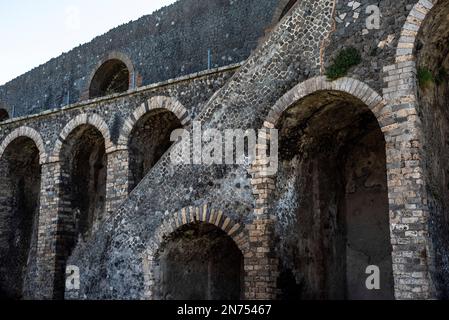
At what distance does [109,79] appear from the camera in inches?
727

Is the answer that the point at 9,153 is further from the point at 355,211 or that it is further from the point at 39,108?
the point at 355,211

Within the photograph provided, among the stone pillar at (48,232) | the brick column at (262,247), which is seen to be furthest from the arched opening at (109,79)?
the brick column at (262,247)

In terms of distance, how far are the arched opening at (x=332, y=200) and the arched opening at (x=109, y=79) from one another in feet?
31.3

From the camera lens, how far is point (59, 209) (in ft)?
43.9

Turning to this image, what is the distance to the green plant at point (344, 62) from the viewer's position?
8.23 metres

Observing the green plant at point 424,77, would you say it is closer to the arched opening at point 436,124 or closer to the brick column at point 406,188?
the arched opening at point 436,124

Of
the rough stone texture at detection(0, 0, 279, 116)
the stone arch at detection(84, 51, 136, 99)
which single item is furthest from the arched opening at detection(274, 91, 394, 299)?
the stone arch at detection(84, 51, 136, 99)

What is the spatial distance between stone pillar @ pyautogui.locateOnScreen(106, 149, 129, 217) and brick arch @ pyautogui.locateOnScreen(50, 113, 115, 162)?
0.25m

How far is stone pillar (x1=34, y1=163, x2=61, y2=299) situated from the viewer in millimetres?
12938

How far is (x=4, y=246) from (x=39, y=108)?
6.27 metres

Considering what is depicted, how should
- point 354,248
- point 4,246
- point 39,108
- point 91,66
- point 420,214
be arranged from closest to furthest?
1. point 420,214
2. point 354,248
3. point 4,246
4. point 91,66
5. point 39,108

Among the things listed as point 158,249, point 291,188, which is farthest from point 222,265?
point 291,188

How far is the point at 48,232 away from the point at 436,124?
8.83m

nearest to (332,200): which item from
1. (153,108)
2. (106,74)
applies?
(153,108)
